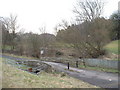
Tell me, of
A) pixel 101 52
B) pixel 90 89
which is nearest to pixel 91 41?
pixel 101 52

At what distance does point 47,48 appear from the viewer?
33.2 m

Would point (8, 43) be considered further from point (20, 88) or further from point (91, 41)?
point (20, 88)

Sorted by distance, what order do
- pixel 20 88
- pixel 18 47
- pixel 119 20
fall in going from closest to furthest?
pixel 20 88 → pixel 119 20 → pixel 18 47

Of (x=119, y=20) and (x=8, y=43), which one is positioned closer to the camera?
(x=119, y=20)

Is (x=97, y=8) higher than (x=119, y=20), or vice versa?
(x=97, y=8)

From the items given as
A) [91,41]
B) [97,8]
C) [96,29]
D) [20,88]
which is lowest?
[20,88]

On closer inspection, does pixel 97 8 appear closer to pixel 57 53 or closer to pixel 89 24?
pixel 89 24

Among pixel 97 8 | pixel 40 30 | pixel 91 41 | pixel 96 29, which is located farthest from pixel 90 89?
pixel 40 30

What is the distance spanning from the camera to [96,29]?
71.6 feet

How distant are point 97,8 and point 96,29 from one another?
7.78 metres

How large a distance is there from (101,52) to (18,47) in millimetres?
20552

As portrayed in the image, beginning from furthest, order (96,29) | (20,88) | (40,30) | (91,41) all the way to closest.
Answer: (40,30), (91,41), (96,29), (20,88)

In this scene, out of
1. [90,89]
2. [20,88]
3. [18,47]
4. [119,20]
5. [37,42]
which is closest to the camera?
[20,88]

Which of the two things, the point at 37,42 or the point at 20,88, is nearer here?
the point at 20,88
